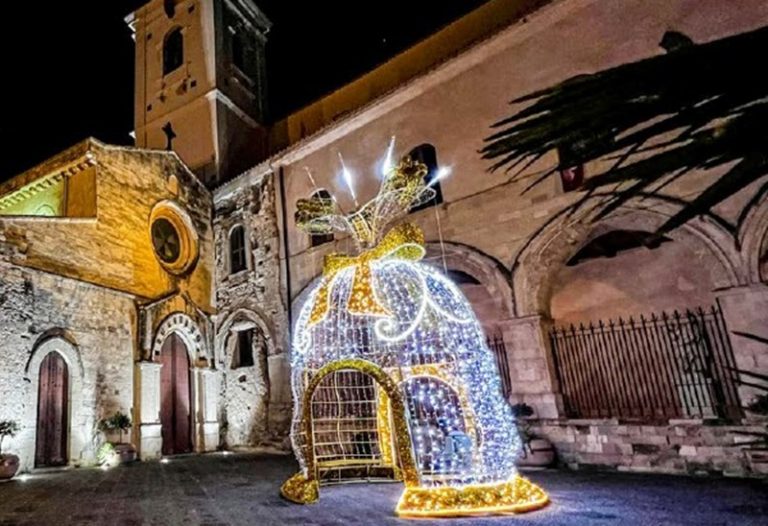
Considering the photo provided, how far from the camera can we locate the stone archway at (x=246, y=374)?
1288 centimetres

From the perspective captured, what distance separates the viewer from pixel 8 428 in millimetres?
9125

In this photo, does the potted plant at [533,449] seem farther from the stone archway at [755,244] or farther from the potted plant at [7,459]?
the potted plant at [7,459]

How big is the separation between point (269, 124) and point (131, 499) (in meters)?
16.1

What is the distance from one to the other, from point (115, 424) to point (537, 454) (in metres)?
9.22

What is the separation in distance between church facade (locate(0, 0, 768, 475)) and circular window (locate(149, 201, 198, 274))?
2.4 inches

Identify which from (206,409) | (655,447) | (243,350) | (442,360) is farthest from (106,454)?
(655,447)

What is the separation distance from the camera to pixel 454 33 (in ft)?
44.5

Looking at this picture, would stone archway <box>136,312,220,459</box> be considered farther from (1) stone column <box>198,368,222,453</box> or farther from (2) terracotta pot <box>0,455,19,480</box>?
(2) terracotta pot <box>0,455,19,480</box>

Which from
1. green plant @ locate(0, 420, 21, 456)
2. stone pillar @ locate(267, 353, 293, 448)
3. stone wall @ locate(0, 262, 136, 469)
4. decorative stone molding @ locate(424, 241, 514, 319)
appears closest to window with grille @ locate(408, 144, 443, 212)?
decorative stone molding @ locate(424, 241, 514, 319)

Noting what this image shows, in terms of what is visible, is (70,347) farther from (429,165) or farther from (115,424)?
(429,165)

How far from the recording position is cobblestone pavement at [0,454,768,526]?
4.93 metres

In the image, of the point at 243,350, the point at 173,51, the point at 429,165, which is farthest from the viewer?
the point at 173,51

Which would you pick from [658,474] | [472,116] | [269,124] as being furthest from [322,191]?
[658,474]

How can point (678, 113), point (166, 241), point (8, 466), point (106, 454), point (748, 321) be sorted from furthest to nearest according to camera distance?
point (166, 241)
point (106, 454)
point (8, 466)
point (748, 321)
point (678, 113)
